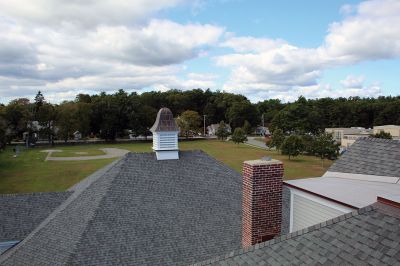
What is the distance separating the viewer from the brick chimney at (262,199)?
8.76m

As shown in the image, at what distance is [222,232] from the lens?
491 inches

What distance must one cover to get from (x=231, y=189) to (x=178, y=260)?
4.98 m

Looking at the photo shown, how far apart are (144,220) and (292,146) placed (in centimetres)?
4355

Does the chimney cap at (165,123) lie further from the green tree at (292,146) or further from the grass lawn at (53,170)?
the green tree at (292,146)

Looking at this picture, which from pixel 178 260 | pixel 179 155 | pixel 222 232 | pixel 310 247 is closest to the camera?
pixel 310 247

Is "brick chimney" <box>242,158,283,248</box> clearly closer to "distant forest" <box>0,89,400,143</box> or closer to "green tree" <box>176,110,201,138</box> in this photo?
"distant forest" <box>0,89,400,143</box>

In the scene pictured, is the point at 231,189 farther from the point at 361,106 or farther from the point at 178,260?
the point at 361,106

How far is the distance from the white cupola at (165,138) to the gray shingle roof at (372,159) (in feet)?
24.9

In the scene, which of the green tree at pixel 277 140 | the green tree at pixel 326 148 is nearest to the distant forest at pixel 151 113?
the green tree at pixel 277 140

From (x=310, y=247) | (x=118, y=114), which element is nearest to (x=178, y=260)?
(x=310, y=247)

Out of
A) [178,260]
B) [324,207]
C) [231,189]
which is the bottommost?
[178,260]

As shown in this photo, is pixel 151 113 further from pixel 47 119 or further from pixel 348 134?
pixel 348 134

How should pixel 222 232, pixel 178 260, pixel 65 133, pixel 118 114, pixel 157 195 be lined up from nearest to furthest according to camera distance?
pixel 178 260 < pixel 222 232 < pixel 157 195 < pixel 65 133 < pixel 118 114

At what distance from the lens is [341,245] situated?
5746 millimetres
